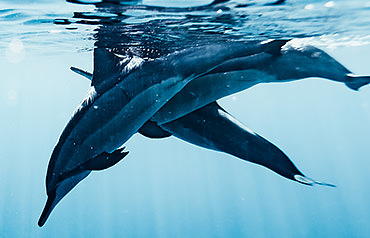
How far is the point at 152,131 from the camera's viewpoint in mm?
6020

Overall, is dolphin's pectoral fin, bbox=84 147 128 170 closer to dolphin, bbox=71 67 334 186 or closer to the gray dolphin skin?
the gray dolphin skin

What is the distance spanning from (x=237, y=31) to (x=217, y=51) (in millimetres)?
4931

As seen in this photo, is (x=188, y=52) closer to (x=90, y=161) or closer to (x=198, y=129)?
(x=198, y=129)

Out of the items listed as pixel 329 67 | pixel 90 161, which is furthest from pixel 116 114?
pixel 329 67

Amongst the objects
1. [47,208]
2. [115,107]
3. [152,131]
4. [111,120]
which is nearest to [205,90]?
[152,131]

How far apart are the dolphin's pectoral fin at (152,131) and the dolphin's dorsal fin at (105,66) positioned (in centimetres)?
100

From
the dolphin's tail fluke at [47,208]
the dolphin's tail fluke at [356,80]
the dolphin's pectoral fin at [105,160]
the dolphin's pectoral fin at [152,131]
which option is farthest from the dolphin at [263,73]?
the dolphin's tail fluke at [47,208]

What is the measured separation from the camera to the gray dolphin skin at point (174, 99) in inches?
194

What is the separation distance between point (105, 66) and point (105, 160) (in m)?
1.85

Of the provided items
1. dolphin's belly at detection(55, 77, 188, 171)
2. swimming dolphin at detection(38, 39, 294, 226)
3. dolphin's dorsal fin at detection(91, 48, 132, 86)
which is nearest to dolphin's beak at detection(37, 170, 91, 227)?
swimming dolphin at detection(38, 39, 294, 226)

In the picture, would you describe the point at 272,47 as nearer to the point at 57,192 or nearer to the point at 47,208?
the point at 57,192

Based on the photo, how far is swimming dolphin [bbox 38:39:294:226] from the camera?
4840 millimetres

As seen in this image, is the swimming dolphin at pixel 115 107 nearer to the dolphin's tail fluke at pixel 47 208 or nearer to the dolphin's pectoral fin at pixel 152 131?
the dolphin's tail fluke at pixel 47 208

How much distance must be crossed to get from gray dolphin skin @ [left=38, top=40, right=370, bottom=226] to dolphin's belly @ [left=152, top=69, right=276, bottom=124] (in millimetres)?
16
